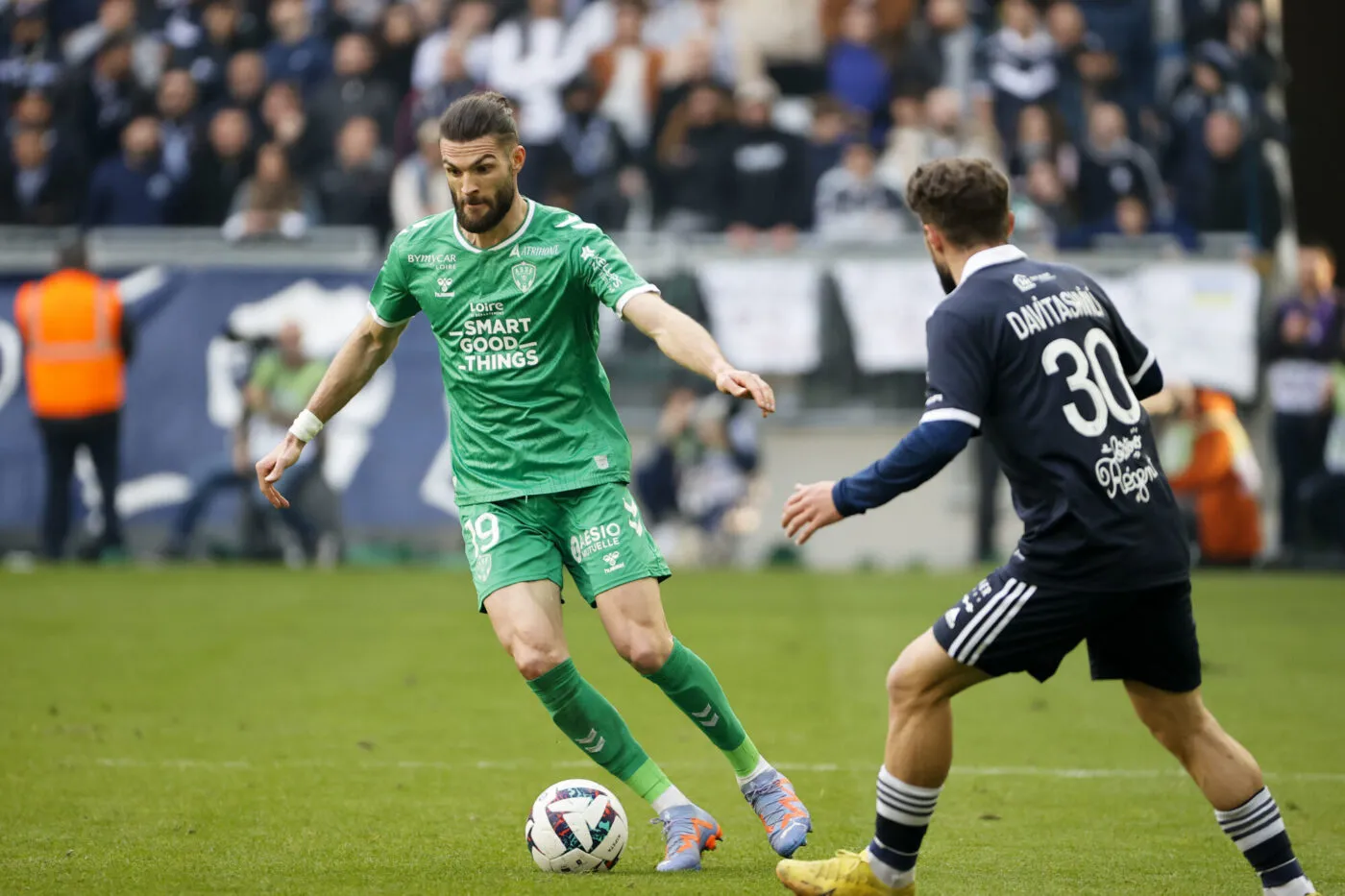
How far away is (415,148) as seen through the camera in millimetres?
17516

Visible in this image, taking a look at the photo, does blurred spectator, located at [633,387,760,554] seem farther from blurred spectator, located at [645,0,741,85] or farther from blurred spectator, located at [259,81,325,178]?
blurred spectator, located at [259,81,325,178]

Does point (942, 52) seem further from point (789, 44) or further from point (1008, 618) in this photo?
point (1008, 618)

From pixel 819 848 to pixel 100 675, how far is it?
551 centimetres

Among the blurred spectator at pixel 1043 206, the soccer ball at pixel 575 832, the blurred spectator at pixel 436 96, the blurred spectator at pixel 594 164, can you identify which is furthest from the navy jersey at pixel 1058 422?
the blurred spectator at pixel 436 96

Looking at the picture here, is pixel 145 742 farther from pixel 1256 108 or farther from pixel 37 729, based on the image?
pixel 1256 108

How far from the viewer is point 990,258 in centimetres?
503

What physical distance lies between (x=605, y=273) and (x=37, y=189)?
44.2 ft

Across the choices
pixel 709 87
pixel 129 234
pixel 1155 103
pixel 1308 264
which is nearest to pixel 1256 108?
pixel 1155 103

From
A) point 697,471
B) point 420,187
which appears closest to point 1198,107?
point 697,471

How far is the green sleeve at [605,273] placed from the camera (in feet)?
19.2

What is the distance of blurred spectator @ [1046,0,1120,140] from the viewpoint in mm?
18547

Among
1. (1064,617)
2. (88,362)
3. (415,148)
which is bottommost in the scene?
(88,362)

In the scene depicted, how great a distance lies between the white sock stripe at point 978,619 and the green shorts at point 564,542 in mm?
1244

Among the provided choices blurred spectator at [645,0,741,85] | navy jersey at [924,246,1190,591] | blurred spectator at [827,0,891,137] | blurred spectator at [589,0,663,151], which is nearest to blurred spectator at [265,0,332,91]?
blurred spectator at [589,0,663,151]
